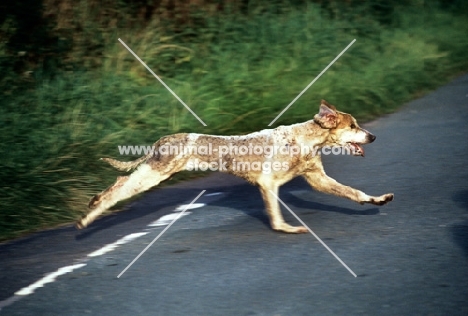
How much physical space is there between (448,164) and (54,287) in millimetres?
4475

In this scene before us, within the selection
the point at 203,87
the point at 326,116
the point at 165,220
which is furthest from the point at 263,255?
the point at 203,87

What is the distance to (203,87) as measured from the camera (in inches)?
456

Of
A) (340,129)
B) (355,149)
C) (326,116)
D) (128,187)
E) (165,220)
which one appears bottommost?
(165,220)

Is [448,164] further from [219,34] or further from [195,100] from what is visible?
[219,34]

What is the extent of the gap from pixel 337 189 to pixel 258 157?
0.76m

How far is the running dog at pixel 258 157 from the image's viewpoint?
7.14 meters

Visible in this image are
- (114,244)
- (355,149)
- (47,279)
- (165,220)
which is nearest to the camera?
(47,279)

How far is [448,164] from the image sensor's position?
8.99 meters

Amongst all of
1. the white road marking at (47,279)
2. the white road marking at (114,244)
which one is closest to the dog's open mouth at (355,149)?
the white road marking at (114,244)

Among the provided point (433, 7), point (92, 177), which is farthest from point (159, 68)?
point (433, 7)

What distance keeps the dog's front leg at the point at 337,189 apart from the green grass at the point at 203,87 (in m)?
2.26

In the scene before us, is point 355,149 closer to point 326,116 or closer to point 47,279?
point 326,116

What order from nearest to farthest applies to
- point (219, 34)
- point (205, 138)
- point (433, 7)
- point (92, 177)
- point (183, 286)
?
point (183, 286), point (205, 138), point (92, 177), point (219, 34), point (433, 7)

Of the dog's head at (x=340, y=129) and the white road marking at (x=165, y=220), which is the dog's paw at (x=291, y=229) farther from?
the white road marking at (x=165, y=220)
